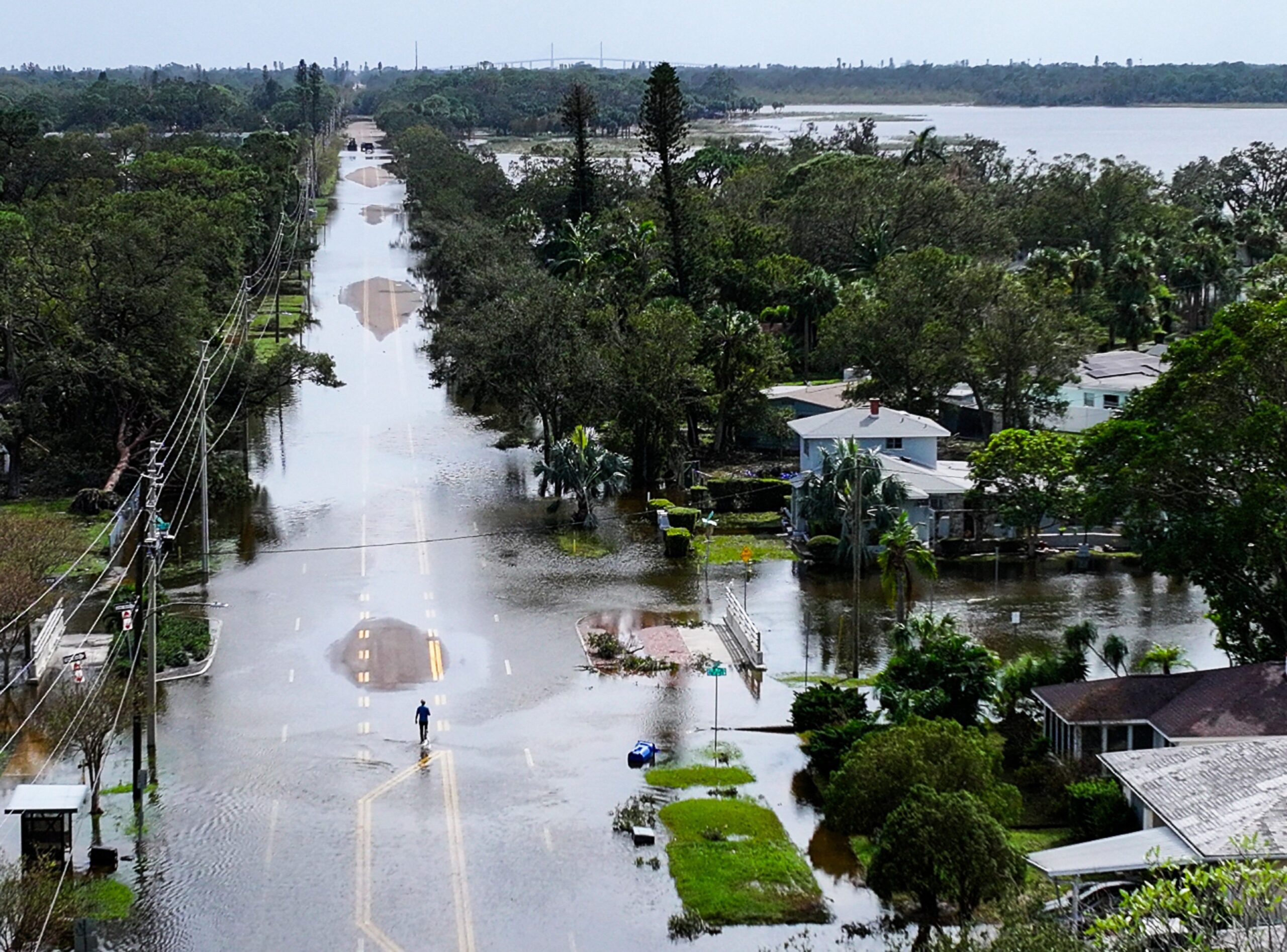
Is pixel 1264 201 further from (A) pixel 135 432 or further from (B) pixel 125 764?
(B) pixel 125 764

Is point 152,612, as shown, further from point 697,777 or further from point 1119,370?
point 1119,370

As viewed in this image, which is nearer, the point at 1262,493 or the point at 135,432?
the point at 1262,493

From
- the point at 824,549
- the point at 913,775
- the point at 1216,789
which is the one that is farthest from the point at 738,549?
the point at 1216,789

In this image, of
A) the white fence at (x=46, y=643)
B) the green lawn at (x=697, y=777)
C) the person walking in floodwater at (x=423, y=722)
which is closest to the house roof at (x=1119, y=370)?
the green lawn at (x=697, y=777)

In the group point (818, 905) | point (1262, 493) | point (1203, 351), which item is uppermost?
point (1203, 351)

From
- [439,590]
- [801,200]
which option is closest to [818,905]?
[439,590]

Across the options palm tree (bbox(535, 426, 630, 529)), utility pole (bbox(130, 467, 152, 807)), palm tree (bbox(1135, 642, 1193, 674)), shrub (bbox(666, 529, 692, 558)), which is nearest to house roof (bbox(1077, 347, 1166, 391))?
palm tree (bbox(535, 426, 630, 529))

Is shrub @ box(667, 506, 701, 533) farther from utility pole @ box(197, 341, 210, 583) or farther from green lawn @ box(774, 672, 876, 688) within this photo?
utility pole @ box(197, 341, 210, 583)
